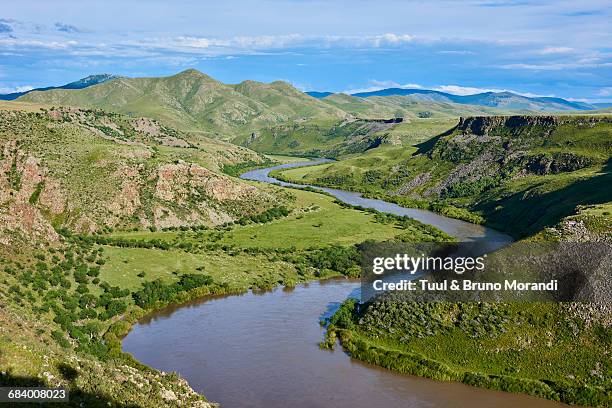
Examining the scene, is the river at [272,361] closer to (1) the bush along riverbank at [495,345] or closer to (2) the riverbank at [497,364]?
(2) the riverbank at [497,364]

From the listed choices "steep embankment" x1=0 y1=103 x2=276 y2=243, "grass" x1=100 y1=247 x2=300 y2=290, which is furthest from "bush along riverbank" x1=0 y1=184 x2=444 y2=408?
"steep embankment" x1=0 y1=103 x2=276 y2=243

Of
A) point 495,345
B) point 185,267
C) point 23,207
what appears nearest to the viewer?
point 495,345

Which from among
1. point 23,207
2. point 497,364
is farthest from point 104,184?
point 497,364

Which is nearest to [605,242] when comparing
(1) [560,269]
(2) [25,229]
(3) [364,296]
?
(1) [560,269]

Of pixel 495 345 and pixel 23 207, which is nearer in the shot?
pixel 495 345

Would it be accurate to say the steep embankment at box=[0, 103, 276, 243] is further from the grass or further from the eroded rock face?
the grass

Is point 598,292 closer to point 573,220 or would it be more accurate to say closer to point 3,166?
point 573,220

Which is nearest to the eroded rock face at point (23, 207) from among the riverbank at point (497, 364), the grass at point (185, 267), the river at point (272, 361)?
the grass at point (185, 267)

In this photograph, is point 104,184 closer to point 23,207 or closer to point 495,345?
point 23,207
